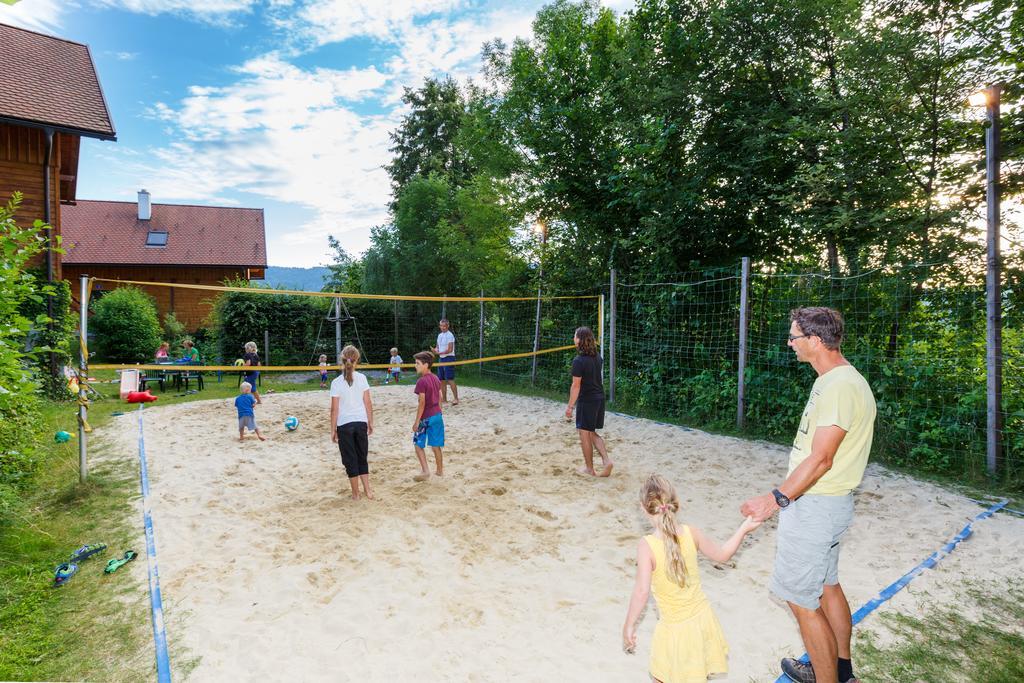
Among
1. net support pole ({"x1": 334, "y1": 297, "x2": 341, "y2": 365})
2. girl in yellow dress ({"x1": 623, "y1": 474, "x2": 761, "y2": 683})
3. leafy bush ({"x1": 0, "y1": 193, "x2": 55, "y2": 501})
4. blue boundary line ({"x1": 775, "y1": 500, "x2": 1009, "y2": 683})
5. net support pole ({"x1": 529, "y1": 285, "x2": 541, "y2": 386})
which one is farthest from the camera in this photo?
net support pole ({"x1": 334, "y1": 297, "x2": 341, "y2": 365})

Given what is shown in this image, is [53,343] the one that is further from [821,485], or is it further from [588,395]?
[821,485]

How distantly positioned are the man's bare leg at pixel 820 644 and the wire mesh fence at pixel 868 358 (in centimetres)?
410

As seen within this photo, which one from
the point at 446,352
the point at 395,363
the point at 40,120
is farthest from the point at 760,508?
the point at 40,120

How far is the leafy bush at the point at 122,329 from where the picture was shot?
1472 centimetres

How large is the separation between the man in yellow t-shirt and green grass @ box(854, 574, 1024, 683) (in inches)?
18.8

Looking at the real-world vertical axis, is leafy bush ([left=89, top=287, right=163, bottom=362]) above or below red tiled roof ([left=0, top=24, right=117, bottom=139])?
below

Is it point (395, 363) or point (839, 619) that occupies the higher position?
point (395, 363)

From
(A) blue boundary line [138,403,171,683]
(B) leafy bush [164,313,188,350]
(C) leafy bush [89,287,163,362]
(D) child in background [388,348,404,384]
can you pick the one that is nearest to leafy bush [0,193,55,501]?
(A) blue boundary line [138,403,171,683]

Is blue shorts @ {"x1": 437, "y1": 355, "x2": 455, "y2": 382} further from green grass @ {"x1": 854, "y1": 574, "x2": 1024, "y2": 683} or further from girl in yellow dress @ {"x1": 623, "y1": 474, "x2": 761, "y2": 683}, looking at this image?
girl in yellow dress @ {"x1": 623, "y1": 474, "x2": 761, "y2": 683}

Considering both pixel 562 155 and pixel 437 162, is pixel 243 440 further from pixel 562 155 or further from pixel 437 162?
pixel 437 162

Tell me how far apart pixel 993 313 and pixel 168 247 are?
88.2 ft

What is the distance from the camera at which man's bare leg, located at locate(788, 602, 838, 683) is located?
7.22ft

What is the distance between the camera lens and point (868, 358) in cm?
607

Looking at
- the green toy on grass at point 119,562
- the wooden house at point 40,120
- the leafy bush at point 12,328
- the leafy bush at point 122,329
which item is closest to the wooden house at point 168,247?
the leafy bush at point 122,329
